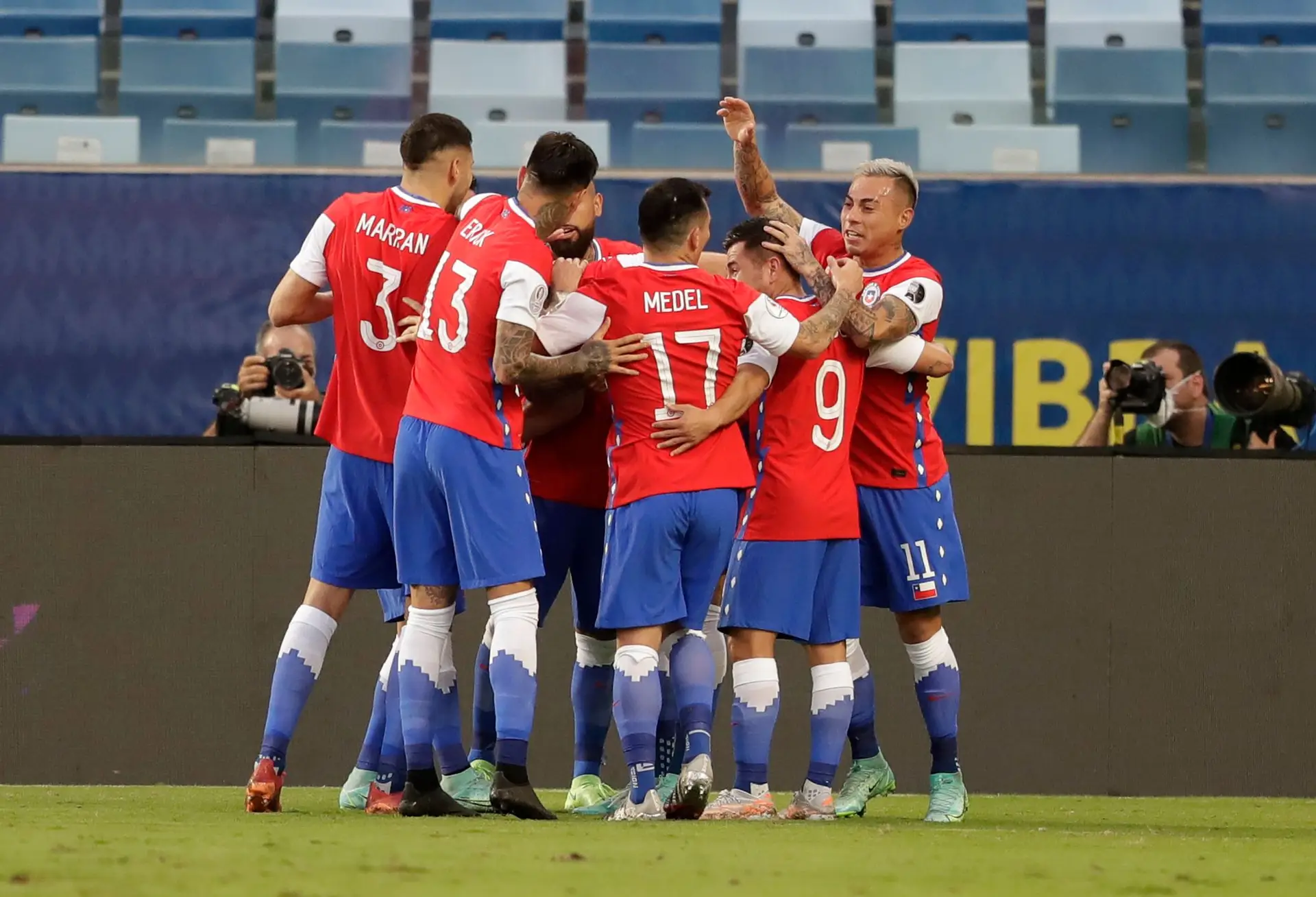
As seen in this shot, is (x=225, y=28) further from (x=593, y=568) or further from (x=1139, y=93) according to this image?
(x=593, y=568)

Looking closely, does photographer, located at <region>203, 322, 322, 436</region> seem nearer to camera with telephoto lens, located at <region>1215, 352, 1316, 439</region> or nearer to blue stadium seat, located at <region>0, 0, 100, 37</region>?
camera with telephoto lens, located at <region>1215, 352, 1316, 439</region>

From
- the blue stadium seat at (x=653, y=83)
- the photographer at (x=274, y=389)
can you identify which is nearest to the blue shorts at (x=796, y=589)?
the photographer at (x=274, y=389)

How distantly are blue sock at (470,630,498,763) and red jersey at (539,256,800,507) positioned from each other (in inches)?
37.1

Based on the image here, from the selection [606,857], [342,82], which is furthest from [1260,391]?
[342,82]

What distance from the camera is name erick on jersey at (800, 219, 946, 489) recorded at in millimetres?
5254

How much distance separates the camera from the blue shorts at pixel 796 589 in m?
4.89

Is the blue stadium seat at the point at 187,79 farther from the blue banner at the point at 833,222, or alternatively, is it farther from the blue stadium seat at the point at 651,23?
the blue stadium seat at the point at 651,23

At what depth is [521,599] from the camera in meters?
4.61

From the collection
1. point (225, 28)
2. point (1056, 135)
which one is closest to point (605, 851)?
point (1056, 135)

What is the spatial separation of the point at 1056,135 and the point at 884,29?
1.66 m

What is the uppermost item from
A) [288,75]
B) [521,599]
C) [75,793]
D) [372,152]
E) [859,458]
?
[288,75]

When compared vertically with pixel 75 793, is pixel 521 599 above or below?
above

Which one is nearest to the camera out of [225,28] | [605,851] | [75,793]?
[605,851]

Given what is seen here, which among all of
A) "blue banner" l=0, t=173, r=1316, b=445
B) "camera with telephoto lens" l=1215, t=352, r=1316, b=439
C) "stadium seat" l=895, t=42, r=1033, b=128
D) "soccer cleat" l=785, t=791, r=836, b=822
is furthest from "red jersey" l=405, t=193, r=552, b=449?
"stadium seat" l=895, t=42, r=1033, b=128
